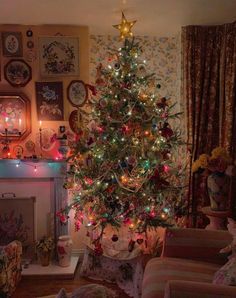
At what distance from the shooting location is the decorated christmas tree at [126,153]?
317 centimetres

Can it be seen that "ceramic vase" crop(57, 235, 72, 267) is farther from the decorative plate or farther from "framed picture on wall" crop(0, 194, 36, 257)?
the decorative plate

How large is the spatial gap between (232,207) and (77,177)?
1.68 meters

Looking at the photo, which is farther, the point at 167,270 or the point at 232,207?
the point at 232,207

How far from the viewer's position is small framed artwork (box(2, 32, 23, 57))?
358 centimetres

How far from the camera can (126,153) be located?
3156mm

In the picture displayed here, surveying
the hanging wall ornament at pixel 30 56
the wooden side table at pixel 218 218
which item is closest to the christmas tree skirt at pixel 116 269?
the wooden side table at pixel 218 218

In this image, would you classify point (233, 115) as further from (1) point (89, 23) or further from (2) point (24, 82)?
(2) point (24, 82)

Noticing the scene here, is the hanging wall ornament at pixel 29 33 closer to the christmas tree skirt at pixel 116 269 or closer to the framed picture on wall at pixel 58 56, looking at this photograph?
the framed picture on wall at pixel 58 56

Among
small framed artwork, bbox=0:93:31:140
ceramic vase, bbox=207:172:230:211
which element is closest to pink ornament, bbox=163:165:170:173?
ceramic vase, bbox=207:172:230:211

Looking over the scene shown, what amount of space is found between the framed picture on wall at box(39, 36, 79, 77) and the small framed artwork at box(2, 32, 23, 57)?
0.77 feet

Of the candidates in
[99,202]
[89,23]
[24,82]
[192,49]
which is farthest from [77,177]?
[192,49]

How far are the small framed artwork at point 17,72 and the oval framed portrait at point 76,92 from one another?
0.48 m

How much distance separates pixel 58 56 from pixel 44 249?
2074mm

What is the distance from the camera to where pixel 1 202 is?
3596 mm
